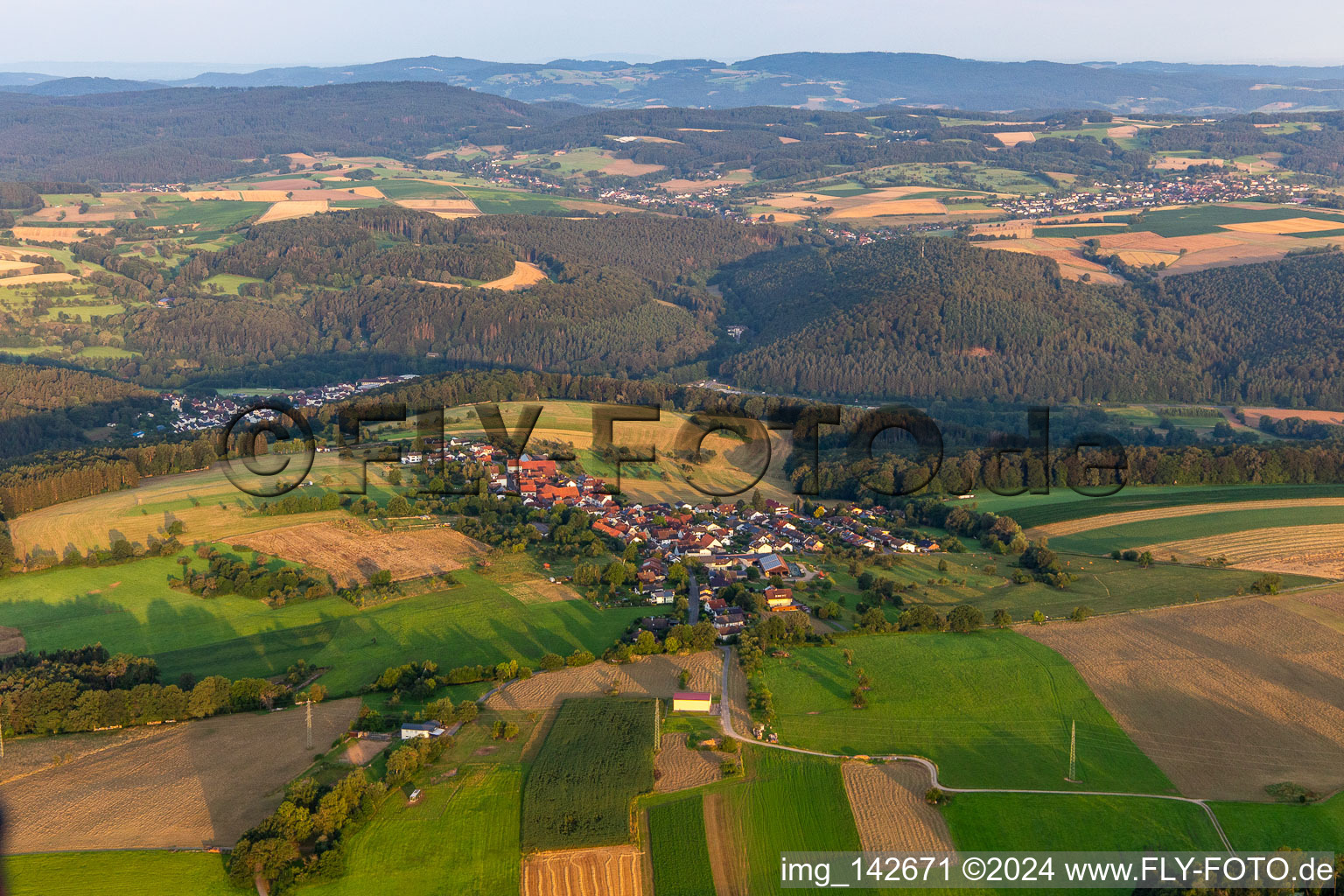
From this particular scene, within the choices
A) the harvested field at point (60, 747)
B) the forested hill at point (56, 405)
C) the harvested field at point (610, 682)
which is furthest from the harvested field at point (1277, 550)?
the forested hill at point (56, 405)

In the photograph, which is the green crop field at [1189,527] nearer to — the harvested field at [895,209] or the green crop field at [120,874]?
the green crop field at [120,874]

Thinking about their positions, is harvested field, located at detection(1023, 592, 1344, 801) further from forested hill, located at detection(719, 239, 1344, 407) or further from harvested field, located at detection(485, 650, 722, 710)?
forested hill, located at detection(719, 239, 1344, 407)

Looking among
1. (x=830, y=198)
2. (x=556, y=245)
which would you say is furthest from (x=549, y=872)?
(x=830, y=198)

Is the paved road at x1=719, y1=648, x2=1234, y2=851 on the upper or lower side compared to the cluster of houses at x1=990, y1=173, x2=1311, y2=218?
lower

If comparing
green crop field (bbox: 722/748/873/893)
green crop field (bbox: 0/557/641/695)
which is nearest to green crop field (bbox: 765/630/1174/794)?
green crop field (bbox: 722/748/873/893)

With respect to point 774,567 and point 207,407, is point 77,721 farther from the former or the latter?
point 207,407

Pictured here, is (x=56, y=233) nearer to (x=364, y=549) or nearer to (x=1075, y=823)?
(x=364, y=549)
